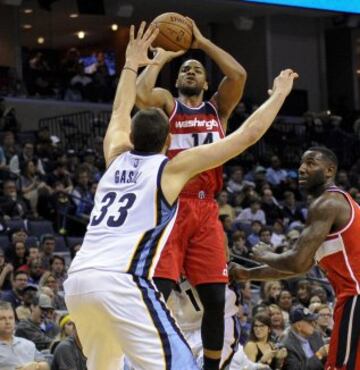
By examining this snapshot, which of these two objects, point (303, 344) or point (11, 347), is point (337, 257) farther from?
point (303, 344)

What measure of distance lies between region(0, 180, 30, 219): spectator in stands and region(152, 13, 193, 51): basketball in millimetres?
9283

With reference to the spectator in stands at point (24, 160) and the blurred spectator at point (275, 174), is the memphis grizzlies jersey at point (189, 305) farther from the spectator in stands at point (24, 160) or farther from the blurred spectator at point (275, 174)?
the blurred spectator at point (275, 174)

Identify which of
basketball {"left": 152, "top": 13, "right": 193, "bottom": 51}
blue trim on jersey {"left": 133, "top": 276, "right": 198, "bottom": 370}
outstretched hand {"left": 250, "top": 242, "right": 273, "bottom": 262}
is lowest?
blue trim on jersey {"left": 133, "top": 276, "right": 198, "bottom": 370}

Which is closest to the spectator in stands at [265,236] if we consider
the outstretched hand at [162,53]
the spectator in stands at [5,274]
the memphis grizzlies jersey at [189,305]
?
the spectator in stands at [5,274]

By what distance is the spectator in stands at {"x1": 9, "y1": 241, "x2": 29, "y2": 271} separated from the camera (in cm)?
1411

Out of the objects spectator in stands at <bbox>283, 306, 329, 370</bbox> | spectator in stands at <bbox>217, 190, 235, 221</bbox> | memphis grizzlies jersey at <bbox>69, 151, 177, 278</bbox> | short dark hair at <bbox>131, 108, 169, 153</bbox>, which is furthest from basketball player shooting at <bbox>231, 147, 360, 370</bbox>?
spectator in stands at <bbox>217, 190, 235, 221</bbox>

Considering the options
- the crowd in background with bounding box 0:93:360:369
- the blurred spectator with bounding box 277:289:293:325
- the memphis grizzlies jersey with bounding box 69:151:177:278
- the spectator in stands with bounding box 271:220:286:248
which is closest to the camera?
the memphis grizzlies jersey with bounding box 69:151:177:278

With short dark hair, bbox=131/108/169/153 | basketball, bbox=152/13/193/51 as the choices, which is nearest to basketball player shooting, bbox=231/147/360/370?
short dark hair, bbox=131/108/169/153

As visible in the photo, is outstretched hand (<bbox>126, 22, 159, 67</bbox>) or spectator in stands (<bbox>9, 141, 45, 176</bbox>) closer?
outstretched hand (<bbox>126, 22, 159, 67</bbox>)

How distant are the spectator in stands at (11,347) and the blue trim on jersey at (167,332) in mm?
4073

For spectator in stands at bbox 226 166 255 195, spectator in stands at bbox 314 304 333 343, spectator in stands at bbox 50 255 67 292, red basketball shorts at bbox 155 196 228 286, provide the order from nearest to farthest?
red basketball shorts at bbox 155 196 228 286 → spectator in stands at bbox 314 304 333 343 → spectator in stands at bbox 50 255 67 292 → spectator in stands at bbox 226 166 255 195

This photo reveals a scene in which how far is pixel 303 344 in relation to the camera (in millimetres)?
11828

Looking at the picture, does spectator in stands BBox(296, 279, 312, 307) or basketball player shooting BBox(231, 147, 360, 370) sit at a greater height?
basketball player shooting BBox(231, 147, 360, 370)

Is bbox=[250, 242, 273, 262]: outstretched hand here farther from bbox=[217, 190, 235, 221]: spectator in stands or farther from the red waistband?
bbox=[217, 190, 235, 221]: spectator in stands
